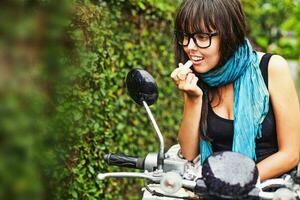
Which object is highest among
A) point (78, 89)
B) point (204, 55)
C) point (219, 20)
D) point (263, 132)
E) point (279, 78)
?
point (219, 20)

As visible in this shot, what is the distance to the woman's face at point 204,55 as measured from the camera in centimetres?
312

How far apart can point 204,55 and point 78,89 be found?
2.57 ft

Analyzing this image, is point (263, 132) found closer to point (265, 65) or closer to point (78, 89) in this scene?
point (265, 65)

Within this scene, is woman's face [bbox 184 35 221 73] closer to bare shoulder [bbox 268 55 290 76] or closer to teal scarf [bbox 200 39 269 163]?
teal scarf [bbox 200 39 269 163]

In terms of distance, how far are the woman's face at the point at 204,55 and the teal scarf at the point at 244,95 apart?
5 centimetres

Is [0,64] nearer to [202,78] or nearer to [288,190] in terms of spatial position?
[288,190]

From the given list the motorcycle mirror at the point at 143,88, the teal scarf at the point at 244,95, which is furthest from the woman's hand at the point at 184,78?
the teal scarf at the point at 244,95

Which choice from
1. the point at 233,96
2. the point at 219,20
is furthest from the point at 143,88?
the point at 233,96

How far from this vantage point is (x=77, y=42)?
126 inches

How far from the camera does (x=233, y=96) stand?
11.0 feet

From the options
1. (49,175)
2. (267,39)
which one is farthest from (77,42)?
(267,39)

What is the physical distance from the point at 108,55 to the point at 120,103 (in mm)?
491

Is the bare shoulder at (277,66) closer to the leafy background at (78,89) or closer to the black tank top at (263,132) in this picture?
the black tank top at (263,132)

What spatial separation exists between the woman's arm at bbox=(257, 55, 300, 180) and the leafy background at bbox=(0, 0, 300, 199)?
90 cm
